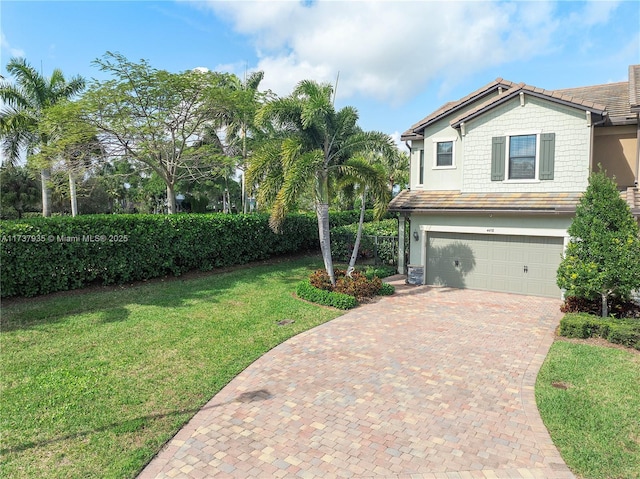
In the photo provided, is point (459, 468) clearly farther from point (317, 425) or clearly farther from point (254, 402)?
point (254, 402)

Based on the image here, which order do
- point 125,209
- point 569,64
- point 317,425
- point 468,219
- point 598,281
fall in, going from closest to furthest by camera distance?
point 317,425 < point 598,281 < point 569,64 < point 468,219 < point 125,209

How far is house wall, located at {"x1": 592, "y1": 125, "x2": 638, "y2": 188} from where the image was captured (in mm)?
13617

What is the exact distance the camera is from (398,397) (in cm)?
636

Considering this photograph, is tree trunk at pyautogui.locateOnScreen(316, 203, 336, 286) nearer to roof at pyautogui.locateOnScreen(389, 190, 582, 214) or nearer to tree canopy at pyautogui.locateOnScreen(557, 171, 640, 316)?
Result: roof at pyautogui.locateOnScreen(389, 190, 582, 214)

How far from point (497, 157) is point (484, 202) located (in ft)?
5.61

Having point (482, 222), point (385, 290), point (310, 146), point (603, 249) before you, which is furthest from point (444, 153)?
point (603, 249)

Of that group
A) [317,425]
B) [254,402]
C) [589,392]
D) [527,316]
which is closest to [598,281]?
[527,316]

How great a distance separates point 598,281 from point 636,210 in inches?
153

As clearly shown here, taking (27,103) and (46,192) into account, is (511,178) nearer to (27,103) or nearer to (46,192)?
(46,192)

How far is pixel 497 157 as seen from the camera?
1392 cm

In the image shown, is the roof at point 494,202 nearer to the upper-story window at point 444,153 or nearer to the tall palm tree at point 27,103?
the upper-story window at point 444,153

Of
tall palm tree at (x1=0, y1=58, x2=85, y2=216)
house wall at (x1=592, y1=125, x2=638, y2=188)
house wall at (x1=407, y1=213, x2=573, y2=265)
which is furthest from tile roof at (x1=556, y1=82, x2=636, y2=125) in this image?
tall palm tree at (x1=0, y1=58, x2=85, y2=216)

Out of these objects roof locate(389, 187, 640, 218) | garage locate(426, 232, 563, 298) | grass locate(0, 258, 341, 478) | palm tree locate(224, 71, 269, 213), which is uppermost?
palm tree locate(224, 71, 269, 213)

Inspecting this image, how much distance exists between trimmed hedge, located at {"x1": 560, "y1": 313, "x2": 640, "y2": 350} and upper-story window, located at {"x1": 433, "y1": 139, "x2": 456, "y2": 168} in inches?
303
